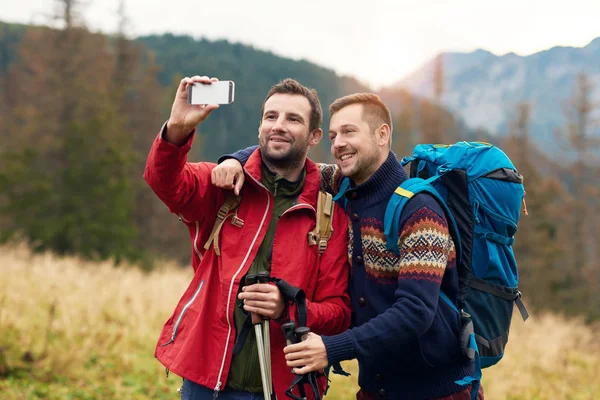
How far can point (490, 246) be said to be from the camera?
8.48 feet

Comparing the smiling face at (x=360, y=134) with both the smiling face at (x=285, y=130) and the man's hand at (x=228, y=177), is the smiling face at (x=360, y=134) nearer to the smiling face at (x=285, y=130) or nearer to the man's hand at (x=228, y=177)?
the smiling face at (x=285, y=130)

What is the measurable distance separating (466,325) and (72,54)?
24400 mm

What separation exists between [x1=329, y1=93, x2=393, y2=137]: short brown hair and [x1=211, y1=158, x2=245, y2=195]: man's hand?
590 mm

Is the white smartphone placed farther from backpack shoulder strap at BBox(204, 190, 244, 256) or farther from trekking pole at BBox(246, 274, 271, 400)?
trekking pole at BBox(246, 274, 271, 400)

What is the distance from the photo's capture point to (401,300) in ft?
7.73

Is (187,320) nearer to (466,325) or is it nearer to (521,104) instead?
(466,325)

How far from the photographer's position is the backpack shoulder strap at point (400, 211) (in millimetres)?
2521

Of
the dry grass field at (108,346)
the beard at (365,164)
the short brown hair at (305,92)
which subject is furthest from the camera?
the dry grass field at (108,346)

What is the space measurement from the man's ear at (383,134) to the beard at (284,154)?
423 mm

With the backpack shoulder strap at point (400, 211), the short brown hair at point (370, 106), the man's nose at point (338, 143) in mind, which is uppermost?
the short brown hair at point (370, 106)

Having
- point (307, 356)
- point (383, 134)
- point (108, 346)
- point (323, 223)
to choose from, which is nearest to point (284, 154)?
point (323, 223)

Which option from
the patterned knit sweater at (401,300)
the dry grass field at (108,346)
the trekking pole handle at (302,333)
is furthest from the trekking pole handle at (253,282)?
the dry grass field at (108,346)

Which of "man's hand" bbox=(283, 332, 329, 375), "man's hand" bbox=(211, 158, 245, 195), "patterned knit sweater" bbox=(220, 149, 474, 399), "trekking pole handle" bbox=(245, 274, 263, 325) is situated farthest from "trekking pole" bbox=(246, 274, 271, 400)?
"man's hand" bbox=(211, 158, 245, 195)

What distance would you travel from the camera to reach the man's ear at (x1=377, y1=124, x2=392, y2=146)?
2826mm
